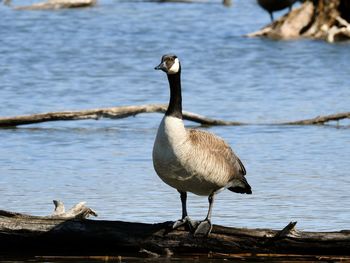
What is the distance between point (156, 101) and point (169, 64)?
340 inches

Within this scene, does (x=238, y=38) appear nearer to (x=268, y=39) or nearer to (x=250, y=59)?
(x=268, y=39)

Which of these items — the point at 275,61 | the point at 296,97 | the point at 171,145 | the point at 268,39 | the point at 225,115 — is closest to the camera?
the point at 171,145

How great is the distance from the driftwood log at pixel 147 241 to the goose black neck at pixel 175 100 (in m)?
0.80

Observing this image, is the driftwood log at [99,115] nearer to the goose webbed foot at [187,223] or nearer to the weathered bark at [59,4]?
the goose webbed foot at [187,223]

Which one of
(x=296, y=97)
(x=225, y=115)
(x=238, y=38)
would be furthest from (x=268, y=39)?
(x=225, y=115)

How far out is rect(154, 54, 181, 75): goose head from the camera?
798 centimetres

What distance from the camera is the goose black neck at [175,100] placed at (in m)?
7.79

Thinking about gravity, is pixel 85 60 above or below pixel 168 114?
below

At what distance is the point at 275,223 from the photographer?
9008 millimetres

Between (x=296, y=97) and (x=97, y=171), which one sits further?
(x=296, y=97)

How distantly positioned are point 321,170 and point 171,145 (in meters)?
4.32

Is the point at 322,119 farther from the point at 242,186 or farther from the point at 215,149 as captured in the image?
the point at 215,149

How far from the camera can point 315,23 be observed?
2541cm

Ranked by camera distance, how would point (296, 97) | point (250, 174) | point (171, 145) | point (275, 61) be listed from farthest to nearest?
point (275, 61)
point (296, 97)
point (250, 174)
point (171, 145)
